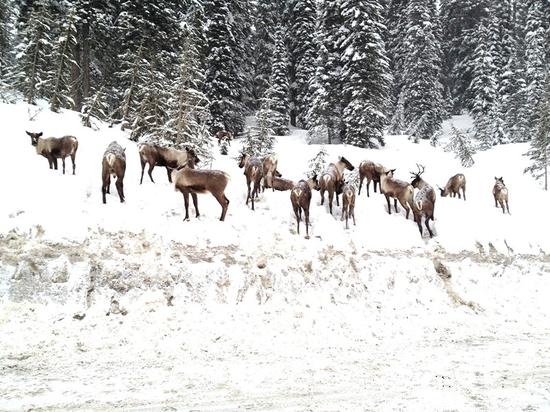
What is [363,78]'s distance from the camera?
2858 centimetres

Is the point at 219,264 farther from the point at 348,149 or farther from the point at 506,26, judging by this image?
the point at 506,26

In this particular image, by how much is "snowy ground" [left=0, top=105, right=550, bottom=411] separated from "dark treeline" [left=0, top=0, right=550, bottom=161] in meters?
7.87

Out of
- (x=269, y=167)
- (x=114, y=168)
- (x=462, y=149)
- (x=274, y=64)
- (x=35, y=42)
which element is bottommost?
(x=114, y=168)

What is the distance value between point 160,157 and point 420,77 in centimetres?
3505

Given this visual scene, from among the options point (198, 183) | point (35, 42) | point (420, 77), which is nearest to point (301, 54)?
point (420, 77)

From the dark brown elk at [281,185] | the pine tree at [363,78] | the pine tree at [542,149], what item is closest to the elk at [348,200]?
the dark brown elk at [281,185]

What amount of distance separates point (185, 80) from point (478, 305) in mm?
14264

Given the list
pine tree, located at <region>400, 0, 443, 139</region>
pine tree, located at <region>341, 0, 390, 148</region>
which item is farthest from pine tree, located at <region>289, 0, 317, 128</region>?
pine tree, located at <region>400, 0, 443, 139</region>

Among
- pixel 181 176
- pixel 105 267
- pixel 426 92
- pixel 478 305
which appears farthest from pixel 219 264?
pixel 426 92

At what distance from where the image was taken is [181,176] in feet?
33.6

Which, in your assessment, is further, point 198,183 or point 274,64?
point 274,64

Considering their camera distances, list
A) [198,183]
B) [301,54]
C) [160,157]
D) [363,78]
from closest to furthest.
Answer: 1. [198,183]
2. [160,157]
3. [363,78]
4. [301,54]

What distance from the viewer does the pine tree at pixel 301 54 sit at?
38.6m

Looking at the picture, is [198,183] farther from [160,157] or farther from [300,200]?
[160,157]
